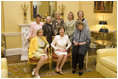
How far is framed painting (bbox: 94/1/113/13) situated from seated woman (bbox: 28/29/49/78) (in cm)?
348

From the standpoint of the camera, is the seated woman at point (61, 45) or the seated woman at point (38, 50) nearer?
the seated woman at point (38, 50)

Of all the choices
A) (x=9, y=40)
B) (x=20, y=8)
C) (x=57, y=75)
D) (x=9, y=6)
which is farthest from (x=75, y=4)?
(x=57, y=75)

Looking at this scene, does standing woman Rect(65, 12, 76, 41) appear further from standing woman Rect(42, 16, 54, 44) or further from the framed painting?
the framed painting

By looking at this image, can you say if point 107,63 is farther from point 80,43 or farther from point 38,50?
point 38,50

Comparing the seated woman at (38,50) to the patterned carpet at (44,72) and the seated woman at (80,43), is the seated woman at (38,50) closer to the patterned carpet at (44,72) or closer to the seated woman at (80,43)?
the patterned carpet at (44,72)

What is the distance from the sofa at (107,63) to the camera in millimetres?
2904

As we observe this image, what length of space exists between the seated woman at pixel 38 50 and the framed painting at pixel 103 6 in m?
3.48

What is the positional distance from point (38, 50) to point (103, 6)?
4.04m

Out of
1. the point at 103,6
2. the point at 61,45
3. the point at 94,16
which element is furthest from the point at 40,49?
the point at 103,6

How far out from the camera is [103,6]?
20.4 ft

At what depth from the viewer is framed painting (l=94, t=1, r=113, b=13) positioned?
20.1ft

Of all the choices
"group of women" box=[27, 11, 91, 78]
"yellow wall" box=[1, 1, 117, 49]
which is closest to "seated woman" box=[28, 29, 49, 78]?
"group of women" box=[27, 11, 91, 78]

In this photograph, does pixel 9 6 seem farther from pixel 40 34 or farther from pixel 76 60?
pixel 76 60

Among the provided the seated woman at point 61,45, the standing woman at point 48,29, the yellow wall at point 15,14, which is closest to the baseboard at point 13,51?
the yellow wall at point 15,14
